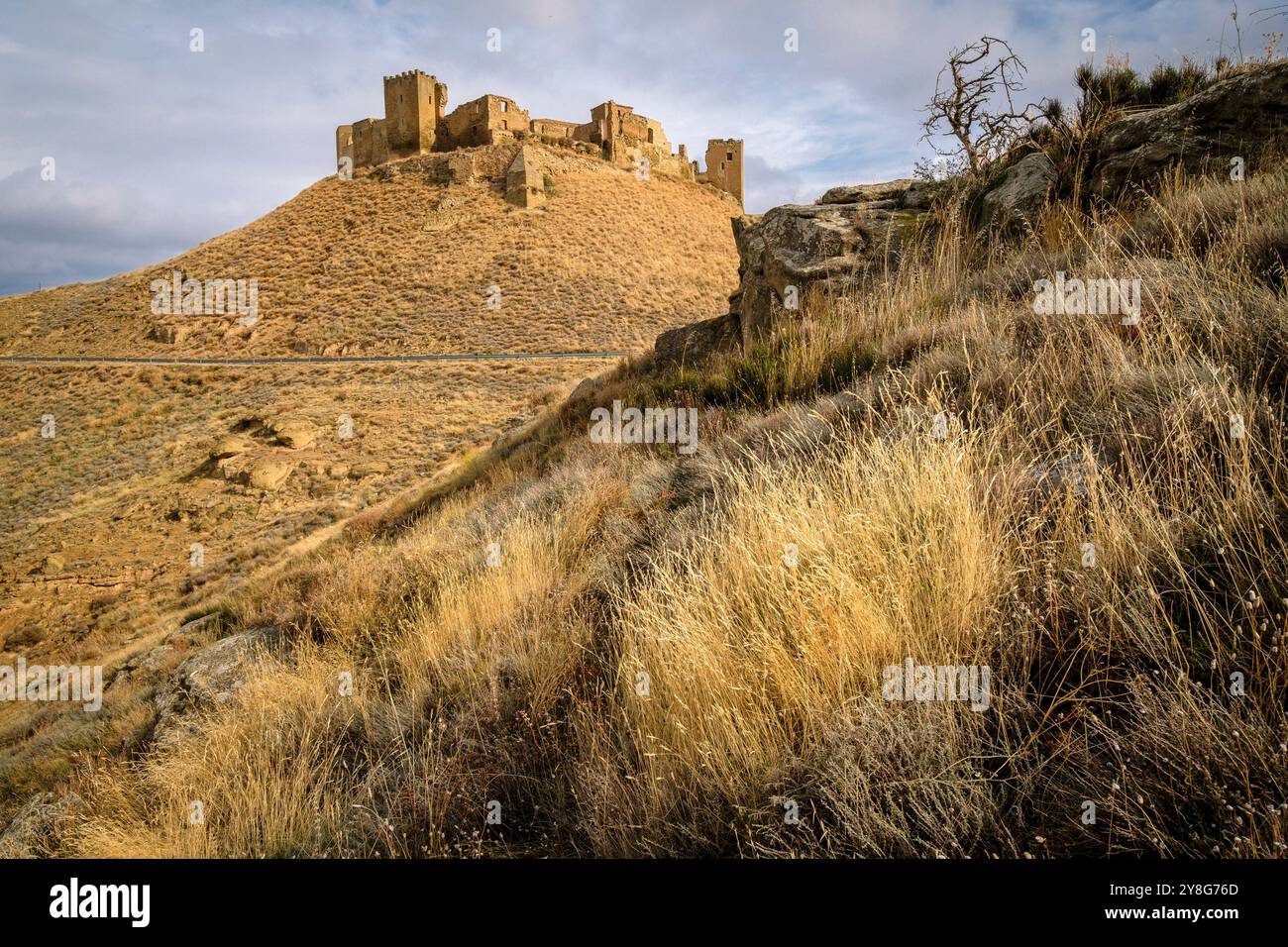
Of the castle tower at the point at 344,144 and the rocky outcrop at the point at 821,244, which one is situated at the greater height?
the castle tower at the point at 344,144

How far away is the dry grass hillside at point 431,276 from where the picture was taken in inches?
1490

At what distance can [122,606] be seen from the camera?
586 inches

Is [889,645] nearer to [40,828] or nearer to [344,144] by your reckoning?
[40,828]

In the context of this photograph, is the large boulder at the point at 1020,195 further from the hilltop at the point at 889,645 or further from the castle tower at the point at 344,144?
the castle tower at the point at 344,144

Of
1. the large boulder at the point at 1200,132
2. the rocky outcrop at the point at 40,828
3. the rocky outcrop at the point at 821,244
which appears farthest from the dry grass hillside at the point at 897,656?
the rocky outcrop at the point at 821,244

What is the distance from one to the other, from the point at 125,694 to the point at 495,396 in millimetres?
20280

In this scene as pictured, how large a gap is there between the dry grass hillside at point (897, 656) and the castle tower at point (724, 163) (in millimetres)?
61700

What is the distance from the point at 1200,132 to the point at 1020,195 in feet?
4.65

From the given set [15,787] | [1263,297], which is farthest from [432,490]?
[1263,297]

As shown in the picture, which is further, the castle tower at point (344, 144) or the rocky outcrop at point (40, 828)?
the castle tower at point (344, 144)

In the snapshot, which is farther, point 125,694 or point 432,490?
point 432,490

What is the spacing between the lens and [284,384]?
3000 centimetres

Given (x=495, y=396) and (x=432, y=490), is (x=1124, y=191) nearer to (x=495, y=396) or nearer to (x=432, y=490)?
(x=432, y=490)

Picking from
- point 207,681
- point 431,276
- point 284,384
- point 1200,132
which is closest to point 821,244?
point 1200,132
